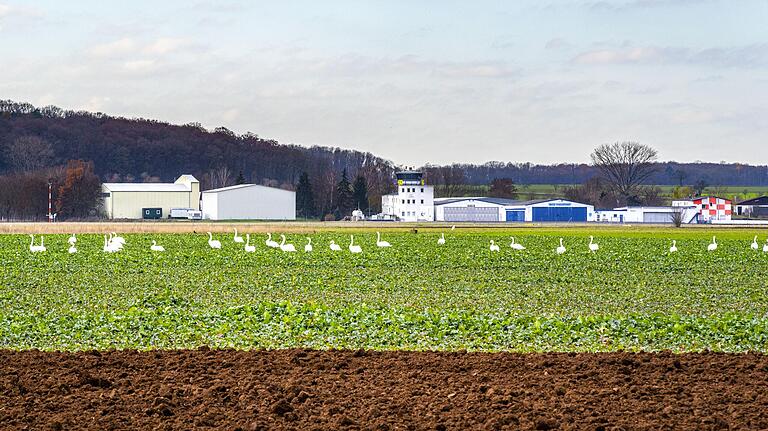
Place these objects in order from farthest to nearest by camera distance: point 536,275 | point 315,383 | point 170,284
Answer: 1. point 536,275
2. point 170,284
3. point 315,383

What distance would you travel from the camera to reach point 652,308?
2173 cm

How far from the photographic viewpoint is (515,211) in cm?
12106

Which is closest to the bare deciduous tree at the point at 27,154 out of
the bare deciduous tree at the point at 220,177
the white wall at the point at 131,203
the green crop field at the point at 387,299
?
the bare deciduous tree at the point at 220,177

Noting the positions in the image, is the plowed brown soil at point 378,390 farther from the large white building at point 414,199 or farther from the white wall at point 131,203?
the large white building at point 414,199

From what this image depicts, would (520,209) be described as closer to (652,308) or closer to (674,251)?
(674,251)

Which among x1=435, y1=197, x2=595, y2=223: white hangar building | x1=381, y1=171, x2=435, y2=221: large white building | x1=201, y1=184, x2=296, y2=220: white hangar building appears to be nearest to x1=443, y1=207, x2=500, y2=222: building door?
x1=435, y1=197, x2=595, y2=223: white hangar building

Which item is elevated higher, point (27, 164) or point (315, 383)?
point (27, 164)

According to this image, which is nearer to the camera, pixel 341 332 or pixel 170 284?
pixel 341 332

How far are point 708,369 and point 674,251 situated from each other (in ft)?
104

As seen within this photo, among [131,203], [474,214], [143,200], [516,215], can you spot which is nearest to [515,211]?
[516,215]

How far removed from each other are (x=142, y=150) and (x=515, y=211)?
82.7 m

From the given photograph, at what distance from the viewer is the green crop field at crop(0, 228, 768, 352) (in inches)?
643

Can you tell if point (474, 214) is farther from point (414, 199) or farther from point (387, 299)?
point (387, 299)

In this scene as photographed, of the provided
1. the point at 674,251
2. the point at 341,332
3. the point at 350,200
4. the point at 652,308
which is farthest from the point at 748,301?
the point at 350,200
